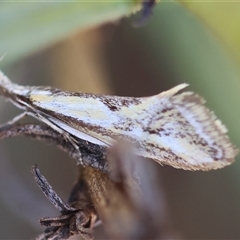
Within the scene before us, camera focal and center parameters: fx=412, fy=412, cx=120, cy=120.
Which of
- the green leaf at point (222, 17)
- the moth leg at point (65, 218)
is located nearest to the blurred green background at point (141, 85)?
the green leaf at point (222, 17)

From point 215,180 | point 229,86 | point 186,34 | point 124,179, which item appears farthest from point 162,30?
point 124,179

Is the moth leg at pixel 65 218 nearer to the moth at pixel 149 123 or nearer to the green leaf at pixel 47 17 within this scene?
the moth at pixel 149 123

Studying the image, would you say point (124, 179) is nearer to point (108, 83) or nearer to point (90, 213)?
point (90, 213)

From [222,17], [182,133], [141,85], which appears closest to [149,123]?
[182,133]

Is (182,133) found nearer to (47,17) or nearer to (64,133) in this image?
(64,133)

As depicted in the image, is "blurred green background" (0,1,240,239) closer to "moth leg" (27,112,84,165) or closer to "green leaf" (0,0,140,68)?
"green leaf" (0,0,140,68)
